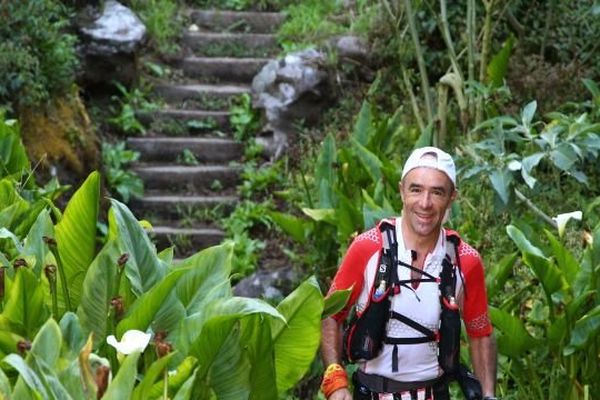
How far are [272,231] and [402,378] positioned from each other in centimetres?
524

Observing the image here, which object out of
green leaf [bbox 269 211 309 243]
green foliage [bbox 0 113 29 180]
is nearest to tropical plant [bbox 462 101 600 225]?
green leaf [bbox 269 211 309 243]

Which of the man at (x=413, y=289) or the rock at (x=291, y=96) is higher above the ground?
the man at (x=413, y=289)

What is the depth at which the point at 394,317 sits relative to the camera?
3084mm

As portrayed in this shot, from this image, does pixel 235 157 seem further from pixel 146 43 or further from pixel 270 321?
pixel 270 321

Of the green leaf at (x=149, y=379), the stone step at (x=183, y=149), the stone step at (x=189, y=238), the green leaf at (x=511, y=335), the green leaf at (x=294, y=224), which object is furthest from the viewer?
the stone step at (x=183, y=149)

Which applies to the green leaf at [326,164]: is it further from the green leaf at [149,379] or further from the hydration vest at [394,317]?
the green leaf at [149,379]

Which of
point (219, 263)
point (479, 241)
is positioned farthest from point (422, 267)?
point (479, 241)

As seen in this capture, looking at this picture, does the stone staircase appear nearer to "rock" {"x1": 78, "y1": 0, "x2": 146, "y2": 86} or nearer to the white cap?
"rock" {"x1": 78, "y1": 0, "x2": 146, "y2": 86}

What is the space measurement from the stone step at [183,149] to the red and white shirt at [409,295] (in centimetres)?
603

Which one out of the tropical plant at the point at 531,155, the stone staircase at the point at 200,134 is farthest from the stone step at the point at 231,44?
the tropical plant at the point at 531,155

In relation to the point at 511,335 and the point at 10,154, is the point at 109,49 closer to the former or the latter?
the point at 10,154

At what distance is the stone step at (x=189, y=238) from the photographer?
8180 millimetres

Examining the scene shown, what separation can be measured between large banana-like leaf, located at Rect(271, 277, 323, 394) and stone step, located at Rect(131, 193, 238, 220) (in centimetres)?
544

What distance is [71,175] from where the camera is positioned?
799cm
